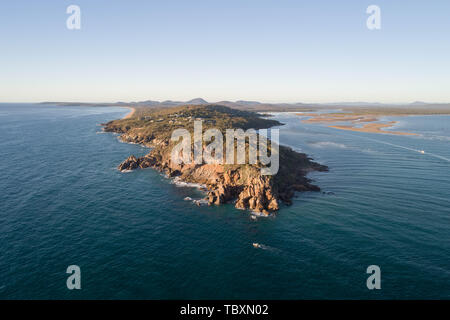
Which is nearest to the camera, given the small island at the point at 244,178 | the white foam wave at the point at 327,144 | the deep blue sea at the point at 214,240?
the deep blue sea at the point at 214,240

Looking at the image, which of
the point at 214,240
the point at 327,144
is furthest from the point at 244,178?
the point at 327,144

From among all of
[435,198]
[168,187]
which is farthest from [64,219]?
[435,198]

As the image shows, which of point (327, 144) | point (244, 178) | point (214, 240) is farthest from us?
point (327, 144)

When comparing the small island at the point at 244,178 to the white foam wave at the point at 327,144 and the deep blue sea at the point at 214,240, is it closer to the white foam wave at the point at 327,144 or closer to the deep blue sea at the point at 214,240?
the deep blue sea at the point at 214,240

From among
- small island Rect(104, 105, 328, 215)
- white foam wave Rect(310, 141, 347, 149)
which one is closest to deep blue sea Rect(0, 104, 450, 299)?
small island Rect(104, 105, 328, 215)

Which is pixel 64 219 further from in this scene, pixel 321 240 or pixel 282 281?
pixel 321 240

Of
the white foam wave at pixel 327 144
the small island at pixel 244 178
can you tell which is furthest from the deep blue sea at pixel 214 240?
the white foam wave at pixel 327 144

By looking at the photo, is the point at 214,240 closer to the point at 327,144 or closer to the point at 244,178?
the point at 244,178

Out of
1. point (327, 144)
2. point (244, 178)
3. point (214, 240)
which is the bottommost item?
point (214, 240)
